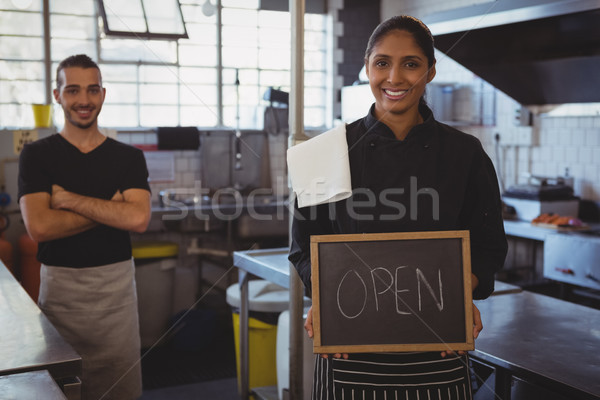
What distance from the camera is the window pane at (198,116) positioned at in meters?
6.32

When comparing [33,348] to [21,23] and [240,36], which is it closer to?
[21,23]

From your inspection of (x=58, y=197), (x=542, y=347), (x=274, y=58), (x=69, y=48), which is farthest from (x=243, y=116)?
(x=542, y=347)

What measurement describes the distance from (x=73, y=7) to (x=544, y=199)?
434cm

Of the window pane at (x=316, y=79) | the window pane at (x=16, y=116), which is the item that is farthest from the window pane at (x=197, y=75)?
the window pane at (x=16, y=116)

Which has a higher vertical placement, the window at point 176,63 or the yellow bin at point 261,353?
the window at point 176,63

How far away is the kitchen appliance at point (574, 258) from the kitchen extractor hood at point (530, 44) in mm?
1033

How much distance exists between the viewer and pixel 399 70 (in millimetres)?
1675

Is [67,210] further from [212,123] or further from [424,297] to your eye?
[212,123]

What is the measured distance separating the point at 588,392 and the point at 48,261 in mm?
2067

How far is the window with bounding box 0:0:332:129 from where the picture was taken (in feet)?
18.5

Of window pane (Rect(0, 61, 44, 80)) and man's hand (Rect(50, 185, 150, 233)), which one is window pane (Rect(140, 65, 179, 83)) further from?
man's hand (Rect(50, 185, 150, 233))

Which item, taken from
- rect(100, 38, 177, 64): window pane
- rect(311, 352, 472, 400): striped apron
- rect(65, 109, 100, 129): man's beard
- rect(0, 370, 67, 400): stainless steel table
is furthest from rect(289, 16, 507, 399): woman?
rect(100, 38, 177, 64): window pane

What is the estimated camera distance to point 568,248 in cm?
432

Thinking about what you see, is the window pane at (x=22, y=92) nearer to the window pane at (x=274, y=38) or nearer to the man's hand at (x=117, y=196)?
the window pane at (x=274, y=38)
